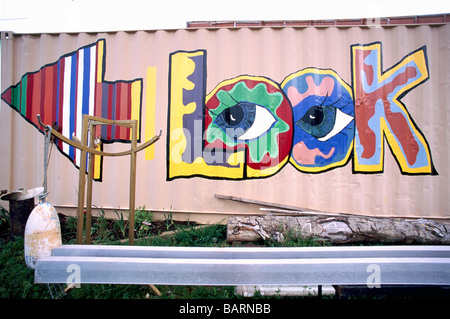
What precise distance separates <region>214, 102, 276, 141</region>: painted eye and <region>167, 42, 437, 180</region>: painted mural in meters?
0.02

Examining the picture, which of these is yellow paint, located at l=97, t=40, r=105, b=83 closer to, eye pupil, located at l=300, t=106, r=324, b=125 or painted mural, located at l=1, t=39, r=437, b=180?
painted mural, located at l=1, t=39, r=437, b=180

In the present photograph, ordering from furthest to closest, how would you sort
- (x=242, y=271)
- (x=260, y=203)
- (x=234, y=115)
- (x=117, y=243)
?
(x=234, y=115) < (x=260, y=203) < (x=117, y=243) < (x=242, y=271)

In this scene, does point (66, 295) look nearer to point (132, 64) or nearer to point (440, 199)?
point (132, 64)

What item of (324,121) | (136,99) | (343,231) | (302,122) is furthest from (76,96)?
(343,231)

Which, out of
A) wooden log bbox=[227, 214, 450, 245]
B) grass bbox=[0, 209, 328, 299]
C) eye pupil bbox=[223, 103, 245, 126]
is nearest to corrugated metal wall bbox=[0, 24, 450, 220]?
grass bbox=[0, 209, 328, 299]

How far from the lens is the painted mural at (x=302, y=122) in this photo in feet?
11.5

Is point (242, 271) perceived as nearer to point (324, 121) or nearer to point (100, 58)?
point (324, 121)

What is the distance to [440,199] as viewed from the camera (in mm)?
3389

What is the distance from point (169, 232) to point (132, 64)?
298 centimetres

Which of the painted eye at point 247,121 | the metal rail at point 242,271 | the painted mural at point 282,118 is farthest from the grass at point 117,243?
the painted eye at point 247,121

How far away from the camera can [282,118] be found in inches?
140

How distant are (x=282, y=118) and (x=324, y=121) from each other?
0.71m
